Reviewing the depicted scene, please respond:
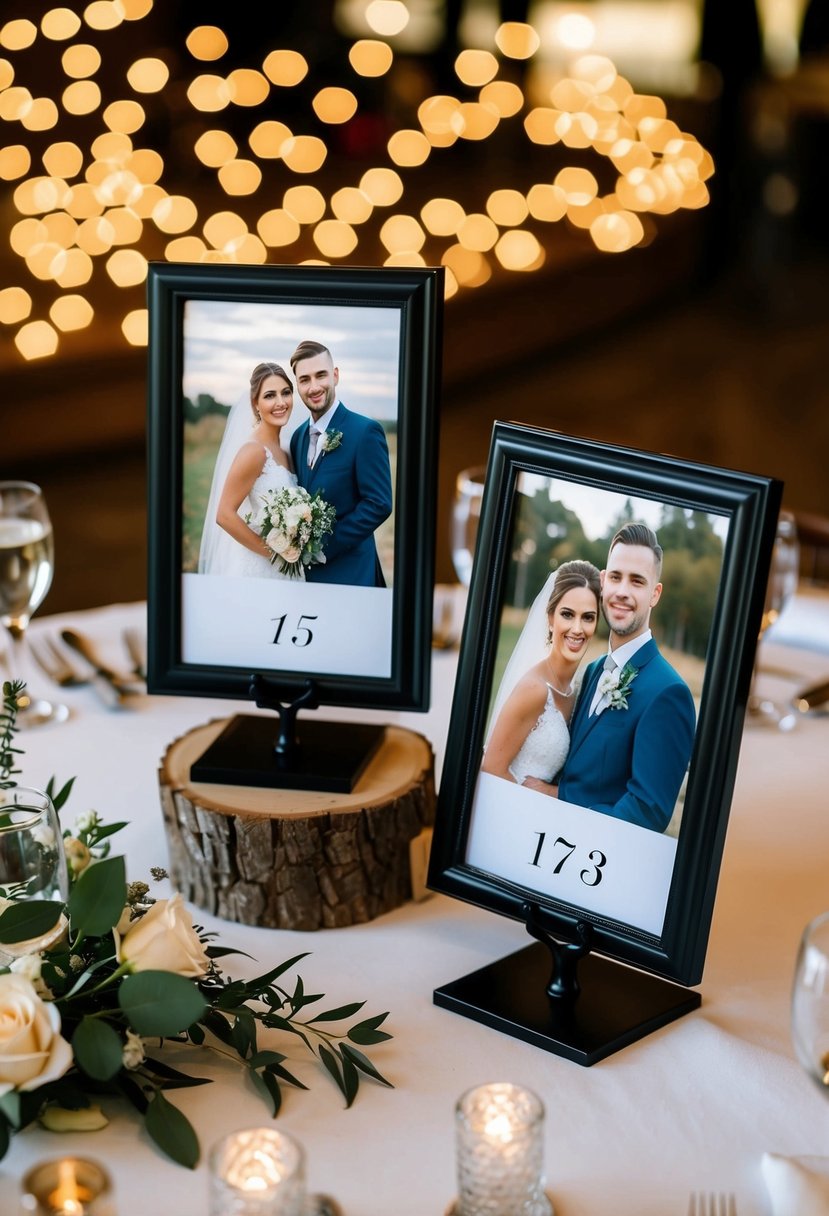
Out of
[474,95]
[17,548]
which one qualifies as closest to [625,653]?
[17,548]

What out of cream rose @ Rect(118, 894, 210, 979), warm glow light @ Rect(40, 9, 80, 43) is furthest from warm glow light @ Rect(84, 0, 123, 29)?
cream rose @ Rect(118, 894, 210, 979)

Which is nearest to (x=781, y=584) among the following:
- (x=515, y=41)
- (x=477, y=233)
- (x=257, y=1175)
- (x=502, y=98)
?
(x=257, y=1175)

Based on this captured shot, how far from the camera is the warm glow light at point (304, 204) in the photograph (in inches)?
213

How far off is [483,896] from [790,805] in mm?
503

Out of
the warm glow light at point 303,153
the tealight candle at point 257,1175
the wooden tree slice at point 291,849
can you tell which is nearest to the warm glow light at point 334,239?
the warm glow light at point 303,153

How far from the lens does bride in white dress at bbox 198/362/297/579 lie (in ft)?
4.16

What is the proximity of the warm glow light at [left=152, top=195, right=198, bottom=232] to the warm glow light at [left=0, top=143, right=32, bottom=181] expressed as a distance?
68 centimetres

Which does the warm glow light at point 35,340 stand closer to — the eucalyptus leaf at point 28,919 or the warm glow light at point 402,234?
the warm glow light at point 402,234

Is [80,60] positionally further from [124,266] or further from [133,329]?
[133,329]

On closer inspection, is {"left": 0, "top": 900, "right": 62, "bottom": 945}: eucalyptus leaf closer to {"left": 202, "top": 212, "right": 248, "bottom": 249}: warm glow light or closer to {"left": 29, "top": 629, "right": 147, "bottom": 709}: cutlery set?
{"left": 29, "top": 629, "right": 147, "bottom": 709}: cutlery set

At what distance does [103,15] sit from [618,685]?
4.50 meters

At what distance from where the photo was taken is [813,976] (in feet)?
2.68

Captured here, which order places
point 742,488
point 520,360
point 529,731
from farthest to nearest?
point 520,360 < point 529,731 < point 742,488

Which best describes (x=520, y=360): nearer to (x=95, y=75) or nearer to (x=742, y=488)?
(x=95, y=75)
